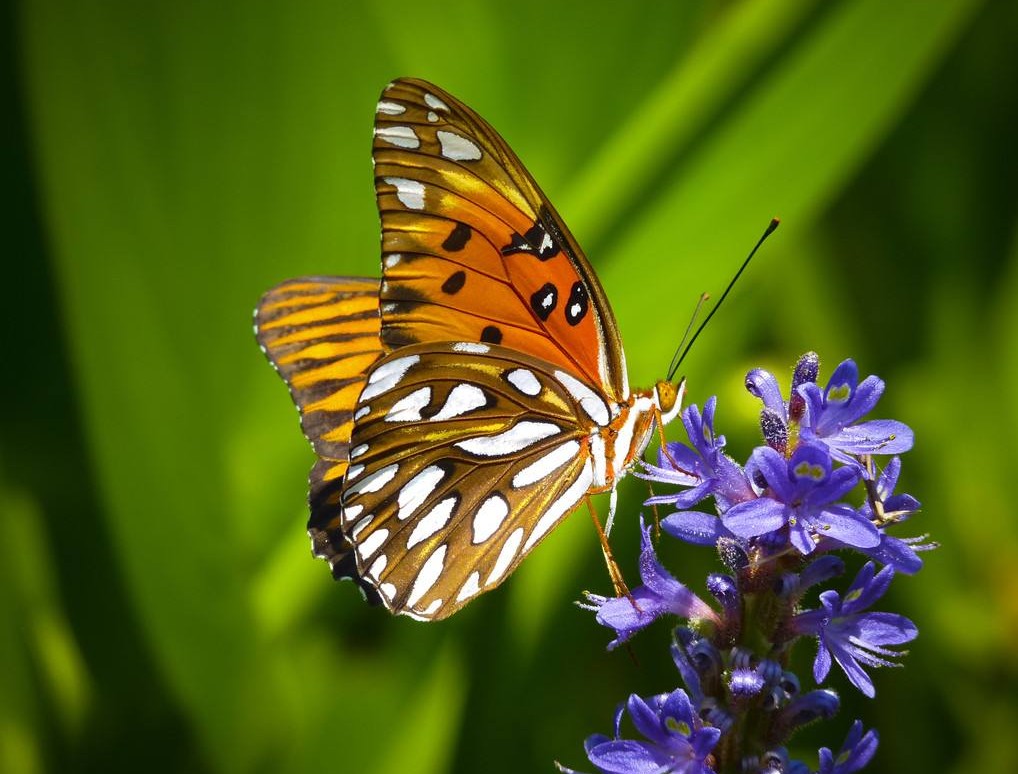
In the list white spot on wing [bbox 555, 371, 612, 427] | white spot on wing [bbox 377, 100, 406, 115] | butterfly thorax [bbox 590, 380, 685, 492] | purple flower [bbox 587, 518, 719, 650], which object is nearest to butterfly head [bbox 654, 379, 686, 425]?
butterfly thorax [bbox 590, 380, 685, 492]

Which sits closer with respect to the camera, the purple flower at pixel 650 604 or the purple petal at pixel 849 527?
the purple petal at pixel 849 527

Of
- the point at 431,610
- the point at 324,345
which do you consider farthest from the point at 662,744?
the point at 324,345

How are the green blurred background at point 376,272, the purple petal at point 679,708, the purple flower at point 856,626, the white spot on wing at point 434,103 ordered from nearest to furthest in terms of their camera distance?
the purple petal at point 679,708 < the purple flower at point 856,626 < the white spot on wing at point 434,103 < the green blurred background at point 376,272

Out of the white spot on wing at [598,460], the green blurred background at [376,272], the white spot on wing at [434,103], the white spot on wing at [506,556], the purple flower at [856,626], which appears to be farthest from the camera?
the green blurred background at [376,272]

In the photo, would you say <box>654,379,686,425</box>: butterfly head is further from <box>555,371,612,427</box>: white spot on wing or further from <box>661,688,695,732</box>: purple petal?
<box>661,688,695,732</box>: purple petal

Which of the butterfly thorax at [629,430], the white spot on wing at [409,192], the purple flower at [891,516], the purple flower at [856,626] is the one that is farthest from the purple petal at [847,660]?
the white spot on wing at [409,192]

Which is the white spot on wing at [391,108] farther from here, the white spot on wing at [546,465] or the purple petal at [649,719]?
the purple petal at [649,719]

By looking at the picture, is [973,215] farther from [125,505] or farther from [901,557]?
[125,505]

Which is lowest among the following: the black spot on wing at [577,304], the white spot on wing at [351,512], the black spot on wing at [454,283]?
the white spot on wing at [351,512]
